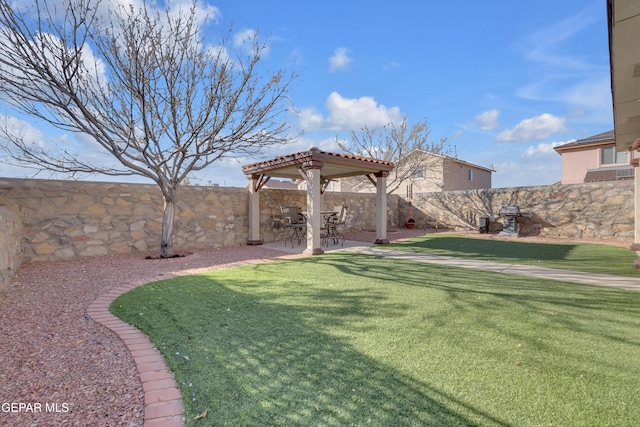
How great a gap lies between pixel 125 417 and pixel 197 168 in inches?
258

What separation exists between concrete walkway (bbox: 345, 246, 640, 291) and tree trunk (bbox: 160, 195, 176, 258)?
4503 millimetres

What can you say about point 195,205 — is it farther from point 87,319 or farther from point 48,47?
point 87,319


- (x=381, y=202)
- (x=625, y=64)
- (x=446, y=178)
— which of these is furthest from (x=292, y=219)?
(x=446, y=178)

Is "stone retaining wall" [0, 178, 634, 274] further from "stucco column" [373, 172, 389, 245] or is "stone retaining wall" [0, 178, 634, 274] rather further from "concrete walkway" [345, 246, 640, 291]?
"concrete walkway" [345, 246, 640, 291]

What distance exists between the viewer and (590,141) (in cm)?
1794

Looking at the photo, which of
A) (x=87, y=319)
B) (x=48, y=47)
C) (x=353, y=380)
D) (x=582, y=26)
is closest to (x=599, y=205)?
(x=582, y=26)

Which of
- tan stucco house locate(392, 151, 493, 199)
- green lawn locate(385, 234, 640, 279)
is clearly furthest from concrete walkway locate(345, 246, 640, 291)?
tan stucco house locate(392, 151, 493, 199)

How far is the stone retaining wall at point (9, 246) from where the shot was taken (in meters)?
3.92

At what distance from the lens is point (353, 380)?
198 cm

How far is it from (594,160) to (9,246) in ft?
81.9

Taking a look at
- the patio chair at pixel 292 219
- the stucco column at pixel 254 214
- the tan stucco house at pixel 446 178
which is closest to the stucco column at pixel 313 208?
the patio chair at pixel 292 219

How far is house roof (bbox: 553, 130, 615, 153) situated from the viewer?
683 inches

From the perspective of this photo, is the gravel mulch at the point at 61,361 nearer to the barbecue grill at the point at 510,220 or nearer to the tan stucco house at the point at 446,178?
the barbecue grill at the point at 510,220

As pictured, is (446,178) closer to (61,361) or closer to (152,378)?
(152,378)
